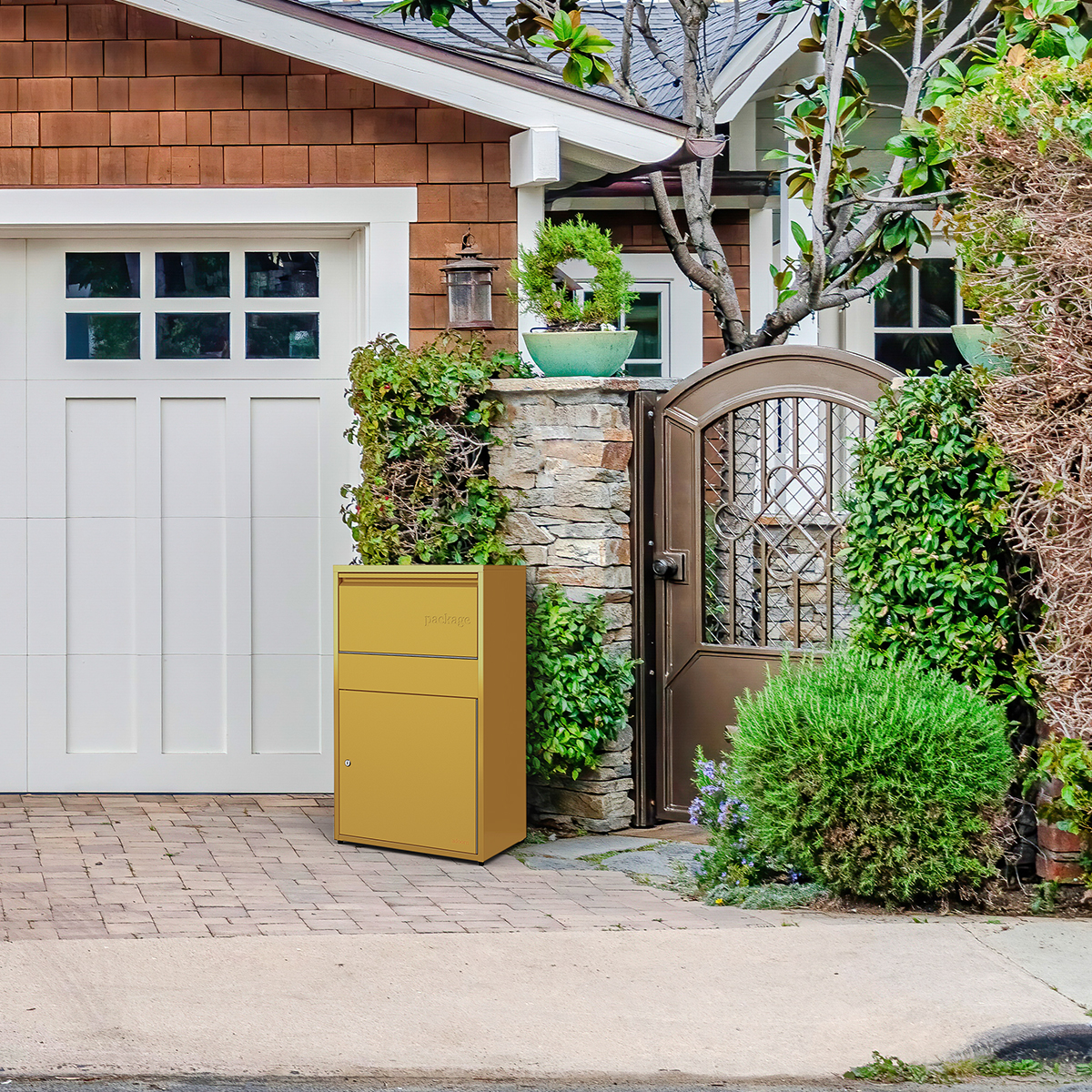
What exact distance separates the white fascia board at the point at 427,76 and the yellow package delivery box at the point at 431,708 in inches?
84.0

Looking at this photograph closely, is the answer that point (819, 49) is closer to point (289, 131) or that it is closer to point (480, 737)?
point (289, 131)

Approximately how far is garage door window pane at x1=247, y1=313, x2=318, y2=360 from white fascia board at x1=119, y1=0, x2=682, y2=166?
1304 millimetres

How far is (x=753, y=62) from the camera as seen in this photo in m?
8.21

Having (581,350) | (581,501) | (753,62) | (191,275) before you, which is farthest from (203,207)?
(753,62)

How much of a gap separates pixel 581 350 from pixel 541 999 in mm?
3161

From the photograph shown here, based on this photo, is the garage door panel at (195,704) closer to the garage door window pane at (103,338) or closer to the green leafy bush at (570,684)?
the garage door window pane at (103,338)

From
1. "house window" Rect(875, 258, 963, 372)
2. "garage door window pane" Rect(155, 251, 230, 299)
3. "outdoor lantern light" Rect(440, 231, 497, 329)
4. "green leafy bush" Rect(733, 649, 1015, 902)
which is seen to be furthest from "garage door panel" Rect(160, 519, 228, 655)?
"house window" Rect(875, 258, 963, 372)

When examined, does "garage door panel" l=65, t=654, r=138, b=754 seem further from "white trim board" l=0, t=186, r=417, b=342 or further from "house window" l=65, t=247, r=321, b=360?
"white trim board" l=0, t=186, r=417, b=342

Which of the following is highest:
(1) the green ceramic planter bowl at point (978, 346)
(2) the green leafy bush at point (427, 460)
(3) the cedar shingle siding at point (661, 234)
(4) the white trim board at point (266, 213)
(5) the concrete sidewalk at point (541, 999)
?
(3) the cedar shingle siding at point (661, 234)

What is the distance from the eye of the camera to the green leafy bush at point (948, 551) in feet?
16.6

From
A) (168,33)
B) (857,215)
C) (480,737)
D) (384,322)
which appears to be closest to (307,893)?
(480,737)

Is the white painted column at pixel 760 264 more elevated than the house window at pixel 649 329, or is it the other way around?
the white painted column at pixel 760 264

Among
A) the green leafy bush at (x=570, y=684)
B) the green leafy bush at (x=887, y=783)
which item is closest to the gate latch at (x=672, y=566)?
the green leafy bush at (x=570, y=684)

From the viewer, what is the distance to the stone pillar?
6.19 m
